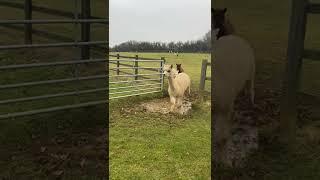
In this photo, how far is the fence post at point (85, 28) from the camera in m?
5.22

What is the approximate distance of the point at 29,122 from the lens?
14.4ft

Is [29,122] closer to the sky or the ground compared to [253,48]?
closer to the ground

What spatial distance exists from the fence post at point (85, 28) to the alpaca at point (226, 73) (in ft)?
7.14

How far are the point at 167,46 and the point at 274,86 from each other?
1.55 metres

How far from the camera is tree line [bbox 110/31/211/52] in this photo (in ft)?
10.6

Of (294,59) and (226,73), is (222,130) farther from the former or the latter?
(294,59)

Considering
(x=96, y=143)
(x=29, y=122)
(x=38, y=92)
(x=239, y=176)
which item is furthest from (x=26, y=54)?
(x=239, y=176)

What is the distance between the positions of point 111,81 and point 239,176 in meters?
1.68

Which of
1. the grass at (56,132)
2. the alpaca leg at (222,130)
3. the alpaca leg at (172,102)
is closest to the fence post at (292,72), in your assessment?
the alpaca leg at (222,130)

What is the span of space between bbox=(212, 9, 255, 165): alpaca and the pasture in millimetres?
262

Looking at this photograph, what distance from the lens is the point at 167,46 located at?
3.27 meters

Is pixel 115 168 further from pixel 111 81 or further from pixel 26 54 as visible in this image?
pixel 26 54

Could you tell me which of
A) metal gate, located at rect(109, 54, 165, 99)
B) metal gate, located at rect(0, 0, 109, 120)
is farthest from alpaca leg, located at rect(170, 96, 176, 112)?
metal gate, located at rect(0, 0, 109, 120)

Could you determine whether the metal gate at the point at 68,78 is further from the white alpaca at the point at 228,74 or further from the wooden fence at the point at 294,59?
the wooden fence at the point at 294,59
